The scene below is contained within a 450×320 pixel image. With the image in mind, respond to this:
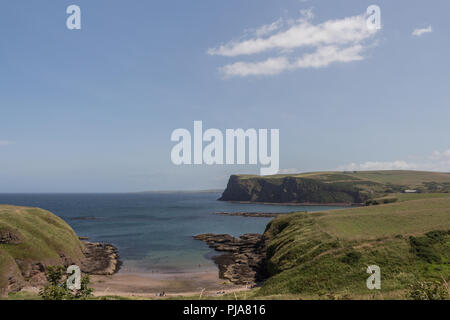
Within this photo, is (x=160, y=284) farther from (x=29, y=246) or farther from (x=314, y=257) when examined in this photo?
(x=314, y=257)

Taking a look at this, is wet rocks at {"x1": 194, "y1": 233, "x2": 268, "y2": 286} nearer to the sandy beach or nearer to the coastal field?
the coastal field

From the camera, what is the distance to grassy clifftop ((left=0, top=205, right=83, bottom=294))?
4741cm

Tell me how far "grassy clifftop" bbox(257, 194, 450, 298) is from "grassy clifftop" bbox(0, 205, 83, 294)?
43461 mm

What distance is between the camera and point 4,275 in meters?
44.8

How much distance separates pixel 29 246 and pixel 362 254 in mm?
64213

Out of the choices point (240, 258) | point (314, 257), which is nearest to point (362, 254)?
point (314, 257)

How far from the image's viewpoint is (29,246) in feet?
183

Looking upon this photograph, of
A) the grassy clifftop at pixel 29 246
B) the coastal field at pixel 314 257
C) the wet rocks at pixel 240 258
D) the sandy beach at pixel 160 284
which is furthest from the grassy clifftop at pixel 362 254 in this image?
the grassy clifftop at pixel 29 246

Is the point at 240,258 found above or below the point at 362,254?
below

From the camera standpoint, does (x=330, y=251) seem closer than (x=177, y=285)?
Yes
